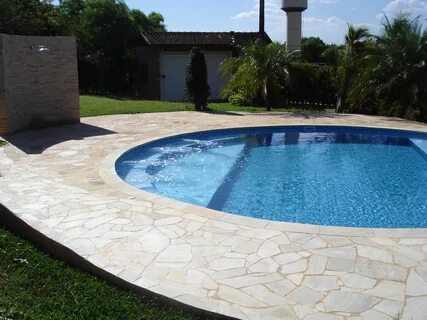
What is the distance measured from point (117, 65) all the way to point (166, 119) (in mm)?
13456

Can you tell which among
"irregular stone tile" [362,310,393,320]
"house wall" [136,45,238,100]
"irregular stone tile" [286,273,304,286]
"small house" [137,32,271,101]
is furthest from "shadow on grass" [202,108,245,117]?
"irregular stone tile" [362,310,393,320]

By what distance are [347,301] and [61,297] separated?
257 centimetres

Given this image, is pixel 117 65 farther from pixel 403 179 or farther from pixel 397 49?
pixel 403 179

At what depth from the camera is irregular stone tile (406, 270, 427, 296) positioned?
13.9ft

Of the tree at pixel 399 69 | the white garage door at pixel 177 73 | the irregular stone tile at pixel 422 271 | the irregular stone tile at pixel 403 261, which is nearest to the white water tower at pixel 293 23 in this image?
the white garage door at pixel 177 73

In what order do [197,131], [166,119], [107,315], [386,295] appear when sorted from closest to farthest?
[107,315]
[386,295]
[197,131]
[166,119]

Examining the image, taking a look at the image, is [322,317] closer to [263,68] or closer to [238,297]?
[238,297]

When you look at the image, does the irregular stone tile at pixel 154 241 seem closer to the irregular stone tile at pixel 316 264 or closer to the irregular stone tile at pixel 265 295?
the irregular stone tile at pixel 265 295

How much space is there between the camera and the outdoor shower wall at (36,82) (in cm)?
1199

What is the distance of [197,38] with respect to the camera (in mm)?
26938

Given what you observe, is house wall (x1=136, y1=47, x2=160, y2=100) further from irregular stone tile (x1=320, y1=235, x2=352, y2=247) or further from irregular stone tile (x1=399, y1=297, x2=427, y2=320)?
irregular stone tile (x1=399, y1=297, x2=427, y2=320)

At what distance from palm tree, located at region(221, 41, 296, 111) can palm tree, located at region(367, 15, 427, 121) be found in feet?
10.8

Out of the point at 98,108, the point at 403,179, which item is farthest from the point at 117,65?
the point at 403,179

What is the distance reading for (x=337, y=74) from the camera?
18.9m
